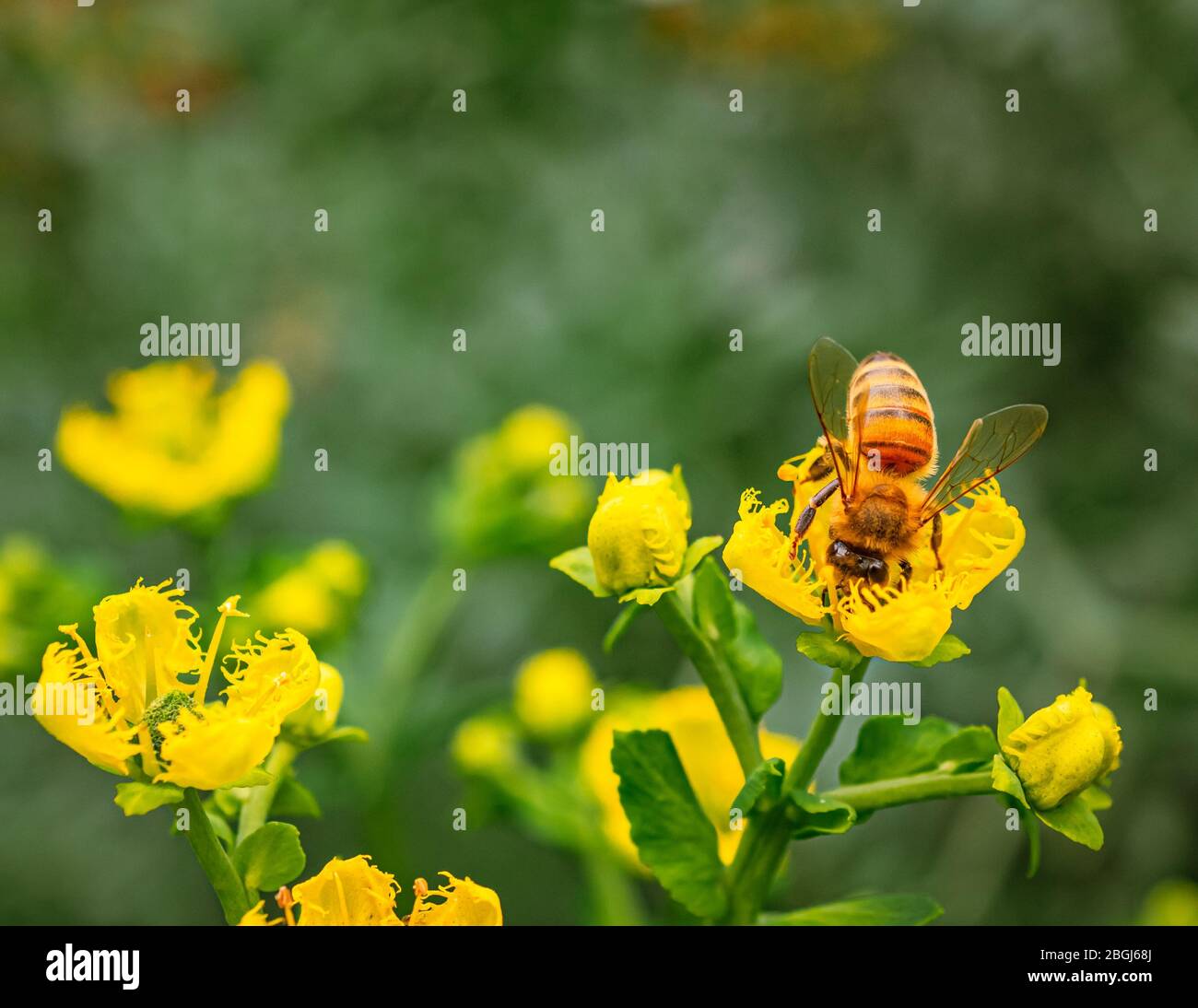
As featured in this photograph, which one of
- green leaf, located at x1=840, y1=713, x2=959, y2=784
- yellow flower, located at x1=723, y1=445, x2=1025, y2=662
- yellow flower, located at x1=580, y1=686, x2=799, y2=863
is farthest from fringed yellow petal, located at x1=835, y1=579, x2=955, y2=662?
yellow flower, located at x1=580, y1=686, x2=799, y2=863

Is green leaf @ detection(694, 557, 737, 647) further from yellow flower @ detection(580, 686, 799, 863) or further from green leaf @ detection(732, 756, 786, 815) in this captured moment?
yellow flower @ detection(580, 686, 799, 863)

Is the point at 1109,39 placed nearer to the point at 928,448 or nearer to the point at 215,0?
the point at 928,448

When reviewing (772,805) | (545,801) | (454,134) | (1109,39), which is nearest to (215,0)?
(454,134)

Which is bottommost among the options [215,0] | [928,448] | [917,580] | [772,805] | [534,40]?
[772,805]

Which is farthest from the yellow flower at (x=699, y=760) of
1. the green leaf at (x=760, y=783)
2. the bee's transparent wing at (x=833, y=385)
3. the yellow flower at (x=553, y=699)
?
the green leaf at (x=760, y=783)

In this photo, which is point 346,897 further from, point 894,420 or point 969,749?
point 894,420

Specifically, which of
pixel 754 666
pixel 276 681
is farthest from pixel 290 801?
pixel 754 666
